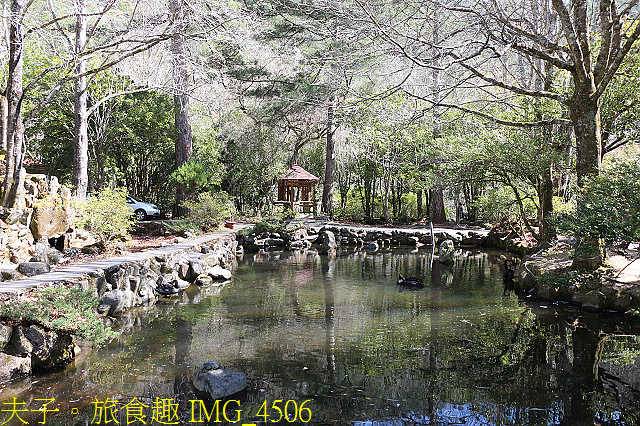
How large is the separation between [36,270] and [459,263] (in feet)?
33.2

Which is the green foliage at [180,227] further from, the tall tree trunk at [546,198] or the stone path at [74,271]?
the tall tree trunk at [546,198]

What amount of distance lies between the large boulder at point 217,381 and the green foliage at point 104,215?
562cm

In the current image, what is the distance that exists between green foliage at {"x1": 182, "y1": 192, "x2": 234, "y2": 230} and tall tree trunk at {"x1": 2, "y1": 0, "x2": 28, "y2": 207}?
5662 mm

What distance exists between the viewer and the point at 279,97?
57.8 feet

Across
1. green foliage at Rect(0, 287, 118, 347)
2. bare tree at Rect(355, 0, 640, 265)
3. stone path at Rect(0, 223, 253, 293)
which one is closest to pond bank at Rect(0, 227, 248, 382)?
stone path at Rect(0, 223, 253, 293)

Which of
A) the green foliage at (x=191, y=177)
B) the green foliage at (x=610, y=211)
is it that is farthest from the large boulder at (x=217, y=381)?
the green foliage at (x=191, y=177)

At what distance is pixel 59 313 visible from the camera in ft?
15.6

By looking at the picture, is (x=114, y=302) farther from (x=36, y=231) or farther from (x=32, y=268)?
(x=36, y=231)

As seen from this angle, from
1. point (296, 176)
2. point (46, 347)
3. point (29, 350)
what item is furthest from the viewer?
point (296, 176)

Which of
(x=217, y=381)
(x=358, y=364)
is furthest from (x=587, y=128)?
(x=217, y=381)

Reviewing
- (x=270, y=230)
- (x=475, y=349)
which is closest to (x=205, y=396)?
(x=475, y=349)

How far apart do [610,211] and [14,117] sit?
9175mm

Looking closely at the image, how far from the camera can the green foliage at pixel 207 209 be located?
44.6 feet

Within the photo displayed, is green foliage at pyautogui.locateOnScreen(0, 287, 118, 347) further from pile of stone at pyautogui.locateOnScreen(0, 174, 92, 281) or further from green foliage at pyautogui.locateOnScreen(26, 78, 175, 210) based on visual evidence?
green foliage at pyautogui.locateOnScreen(26, 78, 175, 210)
